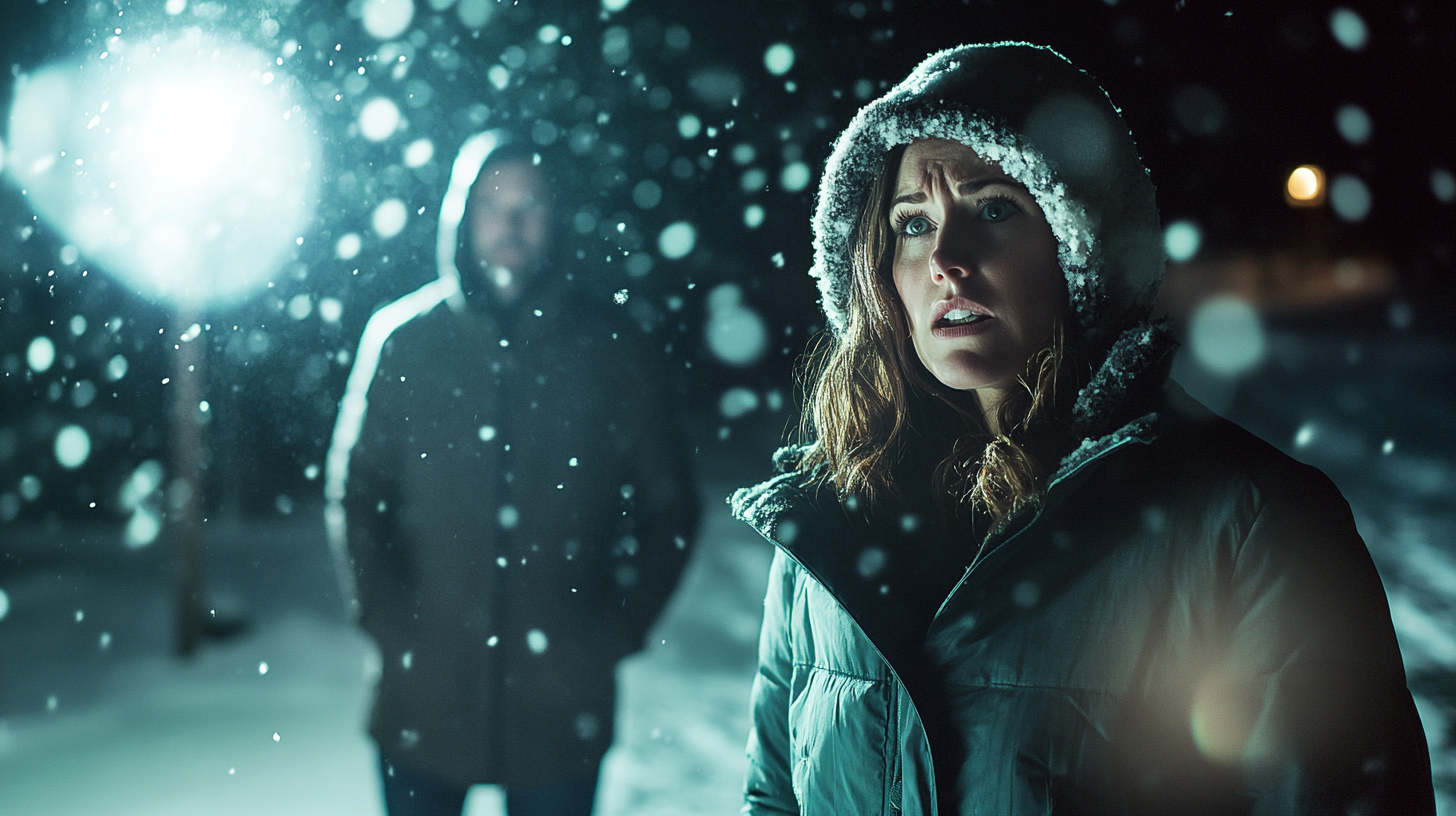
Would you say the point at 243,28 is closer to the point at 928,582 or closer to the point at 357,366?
the point at 357,366

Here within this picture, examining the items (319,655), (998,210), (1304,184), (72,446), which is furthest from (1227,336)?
(72,446)

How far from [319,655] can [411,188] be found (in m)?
2.30

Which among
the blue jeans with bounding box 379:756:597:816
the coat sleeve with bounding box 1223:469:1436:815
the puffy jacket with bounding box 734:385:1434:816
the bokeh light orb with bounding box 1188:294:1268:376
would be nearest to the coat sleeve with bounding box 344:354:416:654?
the blue jeans with bounding box 379:756:597:816

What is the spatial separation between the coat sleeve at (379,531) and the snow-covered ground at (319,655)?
0.11 metres

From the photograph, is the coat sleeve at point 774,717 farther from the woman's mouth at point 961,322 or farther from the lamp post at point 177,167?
the lamp post at point 177,167

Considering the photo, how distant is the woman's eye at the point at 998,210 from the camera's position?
865 mm

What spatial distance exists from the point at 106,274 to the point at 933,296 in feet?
7.80

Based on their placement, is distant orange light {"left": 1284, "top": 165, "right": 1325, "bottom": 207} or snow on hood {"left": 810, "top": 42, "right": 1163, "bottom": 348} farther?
distant orange light {"left": 1284, "top": 165, "right": 1325, "bottom": 207}

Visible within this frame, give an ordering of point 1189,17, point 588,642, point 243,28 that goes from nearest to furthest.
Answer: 1. point 588,642
2. point 1189,17
3. point 243,28

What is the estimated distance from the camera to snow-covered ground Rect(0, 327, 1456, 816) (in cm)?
209

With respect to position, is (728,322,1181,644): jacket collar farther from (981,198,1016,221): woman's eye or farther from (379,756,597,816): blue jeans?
(379,756,597,816): blue jeans

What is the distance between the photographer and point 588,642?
1440 millimetres

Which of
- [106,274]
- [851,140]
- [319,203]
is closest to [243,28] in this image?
[319,203]

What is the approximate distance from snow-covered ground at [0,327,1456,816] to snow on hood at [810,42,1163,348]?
100cm
